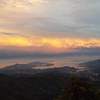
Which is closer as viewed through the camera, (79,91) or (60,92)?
(79,91)

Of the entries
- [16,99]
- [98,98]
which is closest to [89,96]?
[98,98]

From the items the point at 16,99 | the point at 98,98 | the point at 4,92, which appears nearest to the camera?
the point at 98,98

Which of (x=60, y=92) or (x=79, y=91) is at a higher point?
(x=79, y=91)

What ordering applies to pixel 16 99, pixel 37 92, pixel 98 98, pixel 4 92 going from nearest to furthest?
pixel 98 98 → pixel 16 99 → pixel 4 92 → pixel 37 92

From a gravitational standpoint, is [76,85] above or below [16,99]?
above

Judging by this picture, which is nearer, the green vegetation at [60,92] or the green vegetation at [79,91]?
the green vegetation at [79,91]

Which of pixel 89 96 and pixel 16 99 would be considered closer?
pixel 89 96

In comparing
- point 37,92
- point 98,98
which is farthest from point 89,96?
point 37,92

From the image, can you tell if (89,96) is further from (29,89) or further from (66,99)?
(29,89)

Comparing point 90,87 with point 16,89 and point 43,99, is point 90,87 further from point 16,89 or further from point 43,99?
point 16,89

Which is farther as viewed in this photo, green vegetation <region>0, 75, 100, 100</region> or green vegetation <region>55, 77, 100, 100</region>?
green vegetation <region>0, 75, 100, 100</region>
